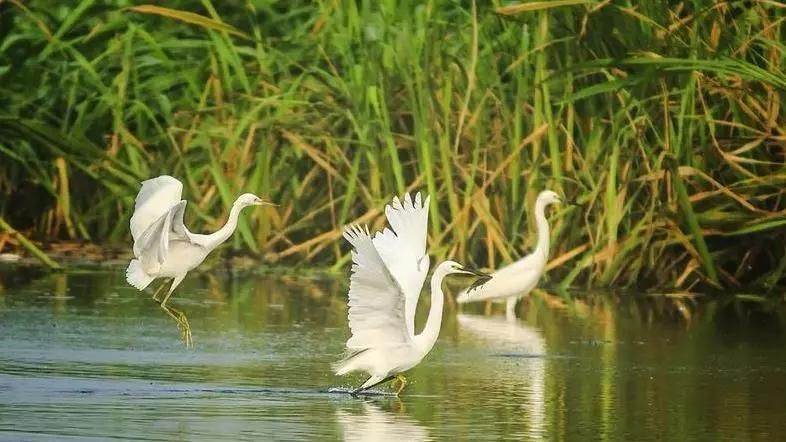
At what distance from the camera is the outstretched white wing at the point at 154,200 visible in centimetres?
1250

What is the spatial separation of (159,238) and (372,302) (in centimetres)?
186

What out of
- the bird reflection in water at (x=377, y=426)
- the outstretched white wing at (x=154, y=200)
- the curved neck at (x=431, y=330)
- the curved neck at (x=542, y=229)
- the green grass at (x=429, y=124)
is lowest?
the bird reflection in water at (x=377, y=426)

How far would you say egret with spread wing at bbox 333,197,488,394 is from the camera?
34.6 feet

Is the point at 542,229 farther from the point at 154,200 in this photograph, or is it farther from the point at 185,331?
the point at 154,200

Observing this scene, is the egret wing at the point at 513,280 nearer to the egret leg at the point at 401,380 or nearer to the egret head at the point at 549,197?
the egret head at the point at 549,197

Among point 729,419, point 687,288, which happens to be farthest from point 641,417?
point 687,288

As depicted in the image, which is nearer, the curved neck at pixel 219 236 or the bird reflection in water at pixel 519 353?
the bird reflection in water at pixel 519 353

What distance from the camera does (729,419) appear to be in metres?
10.4

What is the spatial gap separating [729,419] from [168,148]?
32.3ft

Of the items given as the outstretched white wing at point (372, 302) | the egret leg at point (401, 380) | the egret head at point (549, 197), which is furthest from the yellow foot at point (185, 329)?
the egret head at point (549, 197)

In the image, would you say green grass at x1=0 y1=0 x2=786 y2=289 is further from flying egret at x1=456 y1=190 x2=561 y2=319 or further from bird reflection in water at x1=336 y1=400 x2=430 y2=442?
bird reflection in water at x1=336 y1=400 x2=430 y2=442

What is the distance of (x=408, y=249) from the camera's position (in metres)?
11.5

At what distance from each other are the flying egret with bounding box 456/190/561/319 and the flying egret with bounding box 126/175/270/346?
301 centimetres

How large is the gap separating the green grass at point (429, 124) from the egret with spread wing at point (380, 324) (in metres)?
5.36
